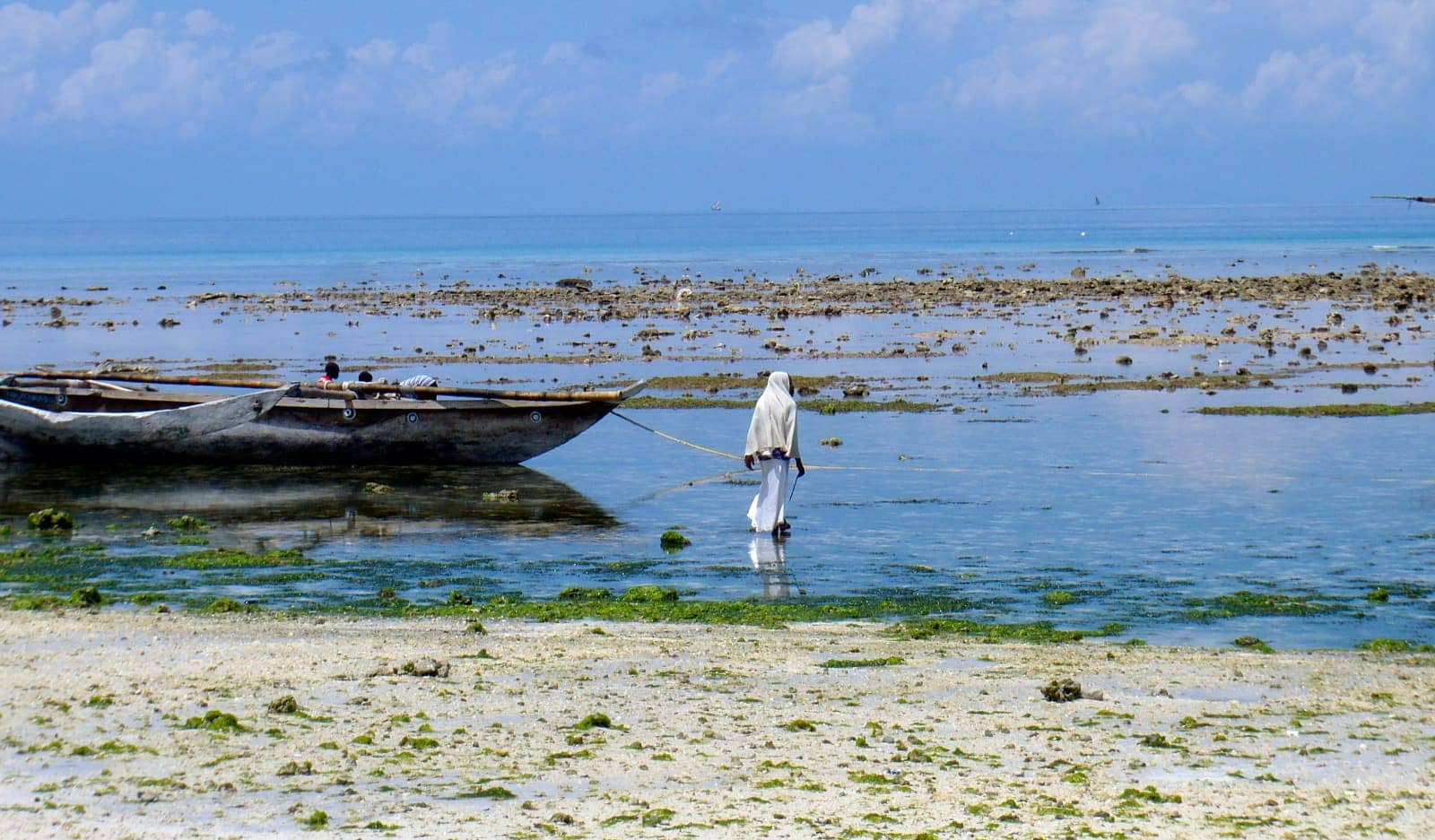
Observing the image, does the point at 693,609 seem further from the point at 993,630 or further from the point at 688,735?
the point at 688,735

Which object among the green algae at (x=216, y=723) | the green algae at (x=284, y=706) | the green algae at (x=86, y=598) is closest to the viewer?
the green algae at (x=216, y=723)

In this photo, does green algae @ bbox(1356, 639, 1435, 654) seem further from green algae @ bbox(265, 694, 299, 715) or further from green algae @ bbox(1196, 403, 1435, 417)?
A: green algae @ bbox(1196, 403, 1435, 417)

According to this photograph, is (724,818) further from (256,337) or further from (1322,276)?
(1322,276)

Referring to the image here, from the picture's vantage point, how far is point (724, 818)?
7375mm

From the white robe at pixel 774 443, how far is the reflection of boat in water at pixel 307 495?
200cm

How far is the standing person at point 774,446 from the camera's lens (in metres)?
15.5

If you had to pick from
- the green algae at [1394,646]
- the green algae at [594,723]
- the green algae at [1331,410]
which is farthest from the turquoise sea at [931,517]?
the green algae at [594,723]

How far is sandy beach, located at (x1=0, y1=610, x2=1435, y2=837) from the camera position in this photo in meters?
7.39

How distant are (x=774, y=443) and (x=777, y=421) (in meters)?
0.20

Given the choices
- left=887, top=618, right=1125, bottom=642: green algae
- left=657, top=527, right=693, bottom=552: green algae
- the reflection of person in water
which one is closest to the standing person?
the reflection of person in water

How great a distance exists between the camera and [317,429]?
827 inches

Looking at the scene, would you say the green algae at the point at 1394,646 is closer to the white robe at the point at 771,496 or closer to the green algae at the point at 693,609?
the green algae at the point at 693,609

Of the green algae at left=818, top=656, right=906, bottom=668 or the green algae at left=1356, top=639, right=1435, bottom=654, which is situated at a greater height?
the green algae at left=818, top=656, right=906, bottom=668

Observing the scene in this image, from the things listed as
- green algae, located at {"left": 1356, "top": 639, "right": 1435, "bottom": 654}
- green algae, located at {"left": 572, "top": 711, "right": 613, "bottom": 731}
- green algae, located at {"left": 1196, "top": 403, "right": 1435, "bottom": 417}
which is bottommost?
green algae, located at {"left": 1356, "top": 639, "right": 1435, "bottom": 654}
